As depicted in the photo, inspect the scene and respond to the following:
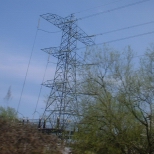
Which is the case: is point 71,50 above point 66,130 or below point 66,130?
above

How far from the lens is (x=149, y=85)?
14.9 m

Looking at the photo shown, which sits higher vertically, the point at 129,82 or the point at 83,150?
the point at 129,82

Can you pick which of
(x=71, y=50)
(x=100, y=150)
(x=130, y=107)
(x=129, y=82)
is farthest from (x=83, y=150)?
(x=71, y=50)

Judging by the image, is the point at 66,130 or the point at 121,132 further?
the point at 66,130

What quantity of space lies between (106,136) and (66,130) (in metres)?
2.52

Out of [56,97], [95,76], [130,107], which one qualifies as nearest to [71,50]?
[56,97]

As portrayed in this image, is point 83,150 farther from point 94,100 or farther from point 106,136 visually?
point 94,100

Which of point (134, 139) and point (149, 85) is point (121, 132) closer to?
point (134, 139)

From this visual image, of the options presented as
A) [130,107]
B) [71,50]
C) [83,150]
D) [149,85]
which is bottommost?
[83,150]

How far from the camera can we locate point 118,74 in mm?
16172

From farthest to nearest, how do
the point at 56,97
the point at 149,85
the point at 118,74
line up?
1. the point at 56,97
2. the point at 118,74
3. the point at 149,85

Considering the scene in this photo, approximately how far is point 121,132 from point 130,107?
1376mm

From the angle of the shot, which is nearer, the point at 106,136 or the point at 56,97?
the point at 106,136

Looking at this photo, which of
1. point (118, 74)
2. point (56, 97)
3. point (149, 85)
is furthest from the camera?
point (56, 97)
